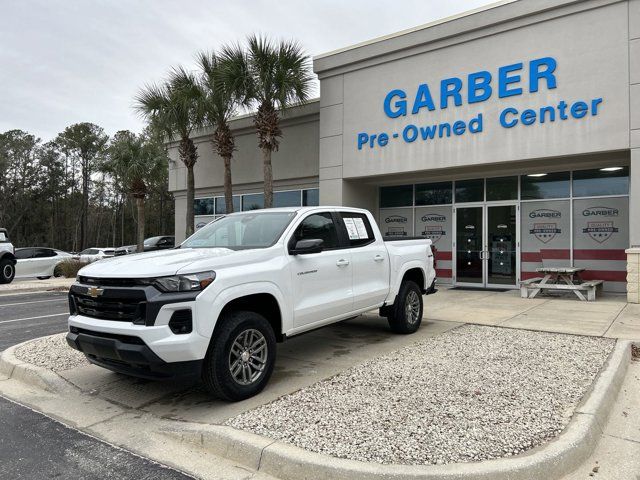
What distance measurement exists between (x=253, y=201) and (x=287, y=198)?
1.80 m

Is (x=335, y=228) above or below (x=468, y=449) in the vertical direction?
above

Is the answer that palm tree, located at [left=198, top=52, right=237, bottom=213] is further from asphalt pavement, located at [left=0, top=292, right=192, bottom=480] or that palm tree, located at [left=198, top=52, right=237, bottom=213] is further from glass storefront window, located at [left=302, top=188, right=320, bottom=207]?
asphalt pavement, located at [left=0, top=292, right=192, bottom=480]

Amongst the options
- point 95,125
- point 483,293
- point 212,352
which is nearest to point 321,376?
point 212,352

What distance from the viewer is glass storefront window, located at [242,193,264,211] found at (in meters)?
18.6

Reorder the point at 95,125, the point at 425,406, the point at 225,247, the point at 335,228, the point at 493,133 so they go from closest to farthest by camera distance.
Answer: the point at 425,406 < the point at 225,247 < the point at 335,228 < the point at 493,133 < the point at 95,125

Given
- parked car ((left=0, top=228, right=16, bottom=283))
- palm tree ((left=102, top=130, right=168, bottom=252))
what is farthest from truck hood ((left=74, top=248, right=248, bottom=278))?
palm tree ((left=102, top=130, right=168, bottom=252))

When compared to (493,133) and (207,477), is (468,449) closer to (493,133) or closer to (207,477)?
(207,477)

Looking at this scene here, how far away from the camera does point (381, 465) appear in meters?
3.13

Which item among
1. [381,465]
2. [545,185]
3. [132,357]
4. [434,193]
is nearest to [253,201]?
[434,193]

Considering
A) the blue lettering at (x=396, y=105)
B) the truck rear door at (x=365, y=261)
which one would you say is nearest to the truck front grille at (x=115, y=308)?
the truck rear door at (x=365, y=261)

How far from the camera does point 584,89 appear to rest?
35.8 ft

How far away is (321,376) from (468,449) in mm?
2197

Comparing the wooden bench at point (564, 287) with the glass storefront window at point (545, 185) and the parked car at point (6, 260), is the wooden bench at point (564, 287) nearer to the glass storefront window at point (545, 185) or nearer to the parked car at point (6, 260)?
the glass storefront window at point (545, 185)

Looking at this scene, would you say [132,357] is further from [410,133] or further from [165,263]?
[410,133]
